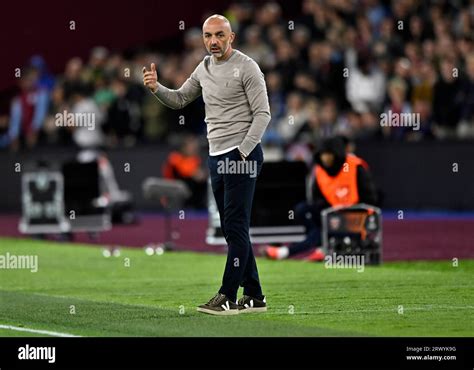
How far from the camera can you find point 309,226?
1975 centimetres

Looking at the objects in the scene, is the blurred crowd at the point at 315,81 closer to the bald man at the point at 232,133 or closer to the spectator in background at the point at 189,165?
Answer: the spectator in background at the point at 189,165

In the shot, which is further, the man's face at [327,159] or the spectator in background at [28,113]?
the spectator in background at [28,113]

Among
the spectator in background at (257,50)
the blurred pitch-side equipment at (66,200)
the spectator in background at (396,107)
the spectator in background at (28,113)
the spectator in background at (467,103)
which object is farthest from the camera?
the spectator in background at (28,113)

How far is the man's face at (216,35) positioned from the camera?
39.8ft

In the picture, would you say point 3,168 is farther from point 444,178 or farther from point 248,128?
point 248,128

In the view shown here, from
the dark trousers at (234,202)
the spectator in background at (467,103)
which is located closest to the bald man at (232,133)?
the dark trousers at (234,202)

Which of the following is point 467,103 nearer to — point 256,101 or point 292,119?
point 292,119

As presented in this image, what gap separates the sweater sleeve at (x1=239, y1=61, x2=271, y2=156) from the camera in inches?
478

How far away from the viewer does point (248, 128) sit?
486 inches

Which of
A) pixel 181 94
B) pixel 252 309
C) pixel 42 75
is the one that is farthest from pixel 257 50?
pixel 252 309

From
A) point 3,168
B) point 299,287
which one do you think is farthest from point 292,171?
point 3,168

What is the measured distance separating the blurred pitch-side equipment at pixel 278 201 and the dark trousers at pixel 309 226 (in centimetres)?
118

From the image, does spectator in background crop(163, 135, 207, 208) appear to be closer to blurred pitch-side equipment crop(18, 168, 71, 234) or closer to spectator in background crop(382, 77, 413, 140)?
blurred pitch-side equipment crop(18, 168, 71, 234)
